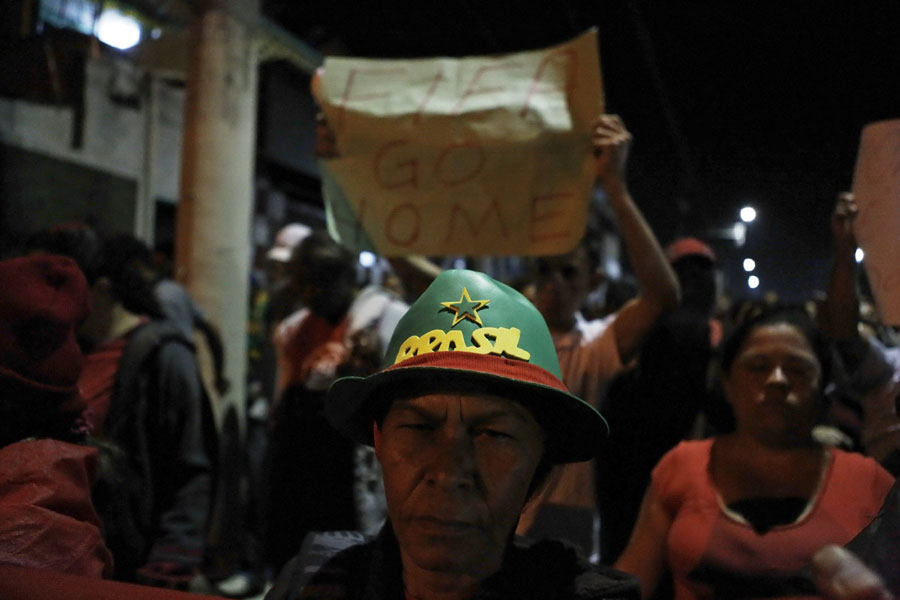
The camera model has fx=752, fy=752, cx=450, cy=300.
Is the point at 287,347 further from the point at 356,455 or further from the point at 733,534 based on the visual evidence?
the point at 733,534

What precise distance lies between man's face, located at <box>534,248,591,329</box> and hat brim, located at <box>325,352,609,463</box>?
50.9 inches

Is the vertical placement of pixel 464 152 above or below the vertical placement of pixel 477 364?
above

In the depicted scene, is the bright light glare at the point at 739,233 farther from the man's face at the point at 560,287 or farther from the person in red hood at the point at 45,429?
the person in red hood at the point at 45,429

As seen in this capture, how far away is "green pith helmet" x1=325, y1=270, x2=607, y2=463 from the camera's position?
4.18 feet

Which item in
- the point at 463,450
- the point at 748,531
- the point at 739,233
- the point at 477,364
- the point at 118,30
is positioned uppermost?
the point at 118,30

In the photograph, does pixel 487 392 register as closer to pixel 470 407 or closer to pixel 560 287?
pixel 470 407

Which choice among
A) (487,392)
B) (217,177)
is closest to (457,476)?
(487,392)

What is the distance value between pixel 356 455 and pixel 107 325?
3.61ft

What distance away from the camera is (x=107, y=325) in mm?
2799

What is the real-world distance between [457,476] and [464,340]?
0.24 m

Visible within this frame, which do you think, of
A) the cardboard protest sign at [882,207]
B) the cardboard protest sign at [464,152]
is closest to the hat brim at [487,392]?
the cardboard protest sign at [882,207]

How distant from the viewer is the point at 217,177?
5.05 m

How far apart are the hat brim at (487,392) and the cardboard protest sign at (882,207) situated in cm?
69

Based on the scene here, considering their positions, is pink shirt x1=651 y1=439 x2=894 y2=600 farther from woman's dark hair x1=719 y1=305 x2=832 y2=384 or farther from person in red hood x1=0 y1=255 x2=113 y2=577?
person in red hood x1=0 y1=255 x2=113 y2=577
